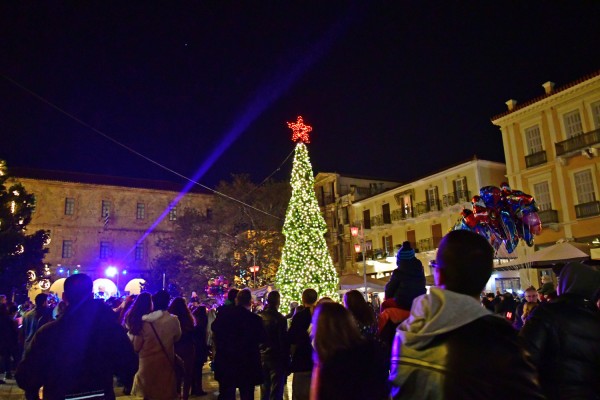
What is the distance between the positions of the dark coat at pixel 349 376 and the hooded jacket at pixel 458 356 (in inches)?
55.0

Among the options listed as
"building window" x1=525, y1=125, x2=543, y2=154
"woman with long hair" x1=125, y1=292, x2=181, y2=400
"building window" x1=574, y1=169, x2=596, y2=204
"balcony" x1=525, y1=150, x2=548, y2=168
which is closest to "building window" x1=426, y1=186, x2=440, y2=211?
"balcony" x1=525, y1=150, x2=548, y2=168

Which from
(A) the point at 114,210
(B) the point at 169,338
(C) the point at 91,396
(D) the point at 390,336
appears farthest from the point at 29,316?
(A) the point at 114,210

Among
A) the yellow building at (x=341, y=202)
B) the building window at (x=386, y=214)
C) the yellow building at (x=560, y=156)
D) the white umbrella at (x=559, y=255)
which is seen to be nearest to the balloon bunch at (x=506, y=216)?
the white umbrella at (x=559, y=255)

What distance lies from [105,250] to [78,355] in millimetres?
44581

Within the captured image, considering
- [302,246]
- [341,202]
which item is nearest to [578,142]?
[302,246]

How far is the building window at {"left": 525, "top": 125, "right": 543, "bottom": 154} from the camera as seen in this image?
25.1 metres

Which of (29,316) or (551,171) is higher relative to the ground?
(551,171)

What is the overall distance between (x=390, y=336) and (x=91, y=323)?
9.21ft

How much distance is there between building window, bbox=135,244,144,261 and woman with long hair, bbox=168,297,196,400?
132 feet

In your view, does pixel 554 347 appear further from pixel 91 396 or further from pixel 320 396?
pixel 91 396

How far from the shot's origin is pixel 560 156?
77.1ft

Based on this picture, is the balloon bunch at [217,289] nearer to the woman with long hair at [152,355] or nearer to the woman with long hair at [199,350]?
the woman with long hair at [199,350]

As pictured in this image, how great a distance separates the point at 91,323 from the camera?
3.70 m

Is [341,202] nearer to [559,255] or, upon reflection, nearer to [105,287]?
[105,287]
